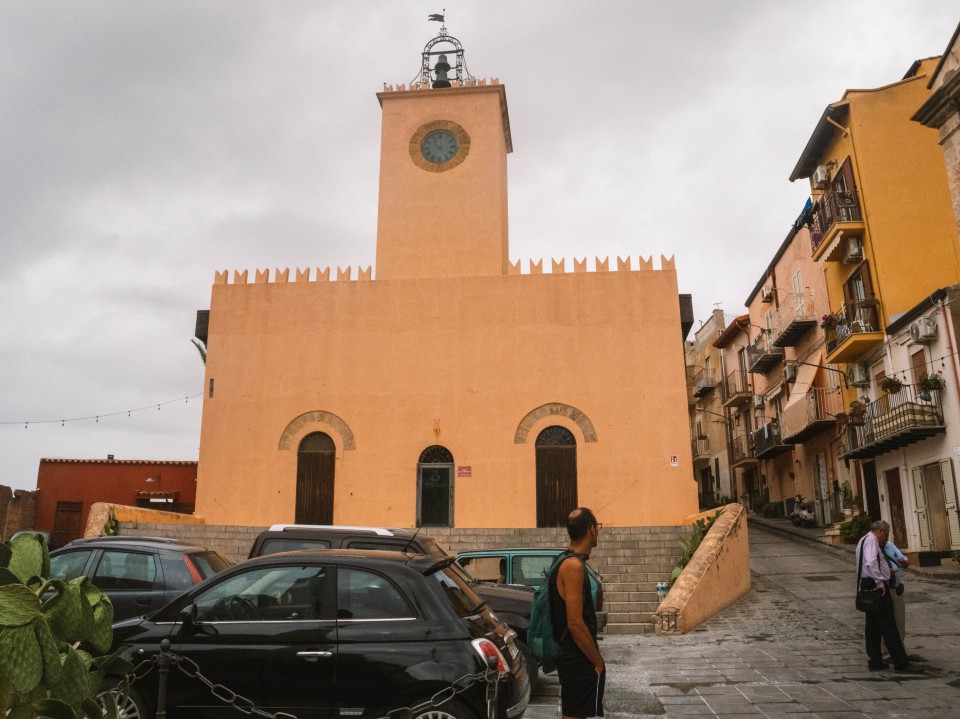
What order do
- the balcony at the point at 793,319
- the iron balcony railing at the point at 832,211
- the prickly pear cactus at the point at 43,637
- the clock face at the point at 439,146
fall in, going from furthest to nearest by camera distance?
1. the balcony at the point at 793,319
2. the clock face at the point at 439,146
3. the iron balcony railing at the point at 832,211
4. the prickly pear cactus at the point at 43,637

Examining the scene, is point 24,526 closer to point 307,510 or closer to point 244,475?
point 244,475

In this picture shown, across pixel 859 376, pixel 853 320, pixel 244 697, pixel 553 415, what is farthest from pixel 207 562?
pixel 859 376

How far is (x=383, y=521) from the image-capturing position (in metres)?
20.5

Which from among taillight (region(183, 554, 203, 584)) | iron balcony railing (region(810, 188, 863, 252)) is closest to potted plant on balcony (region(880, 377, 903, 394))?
iron balcony railing (region(810, 188, 863, 252))

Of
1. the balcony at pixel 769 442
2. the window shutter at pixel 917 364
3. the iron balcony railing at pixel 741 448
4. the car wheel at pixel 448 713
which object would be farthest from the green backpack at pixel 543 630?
the iron balcony railing at pixel 741 448

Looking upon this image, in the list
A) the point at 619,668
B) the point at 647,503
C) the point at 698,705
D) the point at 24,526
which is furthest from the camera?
the point at 24,526

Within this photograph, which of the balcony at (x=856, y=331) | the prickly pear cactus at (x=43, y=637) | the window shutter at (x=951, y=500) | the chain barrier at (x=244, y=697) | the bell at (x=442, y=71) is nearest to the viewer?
the prickly pear cactus at (x=43, y=637)

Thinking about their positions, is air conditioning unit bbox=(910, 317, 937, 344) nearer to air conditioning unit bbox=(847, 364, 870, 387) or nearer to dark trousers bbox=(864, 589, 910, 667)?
air conditioning unit bbox=(847, 364, 870, 387)

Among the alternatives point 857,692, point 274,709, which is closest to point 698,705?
point 857,692

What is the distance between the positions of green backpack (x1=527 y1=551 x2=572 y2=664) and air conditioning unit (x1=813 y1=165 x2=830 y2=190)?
22664 mm

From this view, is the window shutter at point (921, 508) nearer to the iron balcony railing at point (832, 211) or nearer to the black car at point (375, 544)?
the iron balcony railing at point (832, 211)

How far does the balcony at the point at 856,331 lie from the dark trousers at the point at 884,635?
1377 centimetres

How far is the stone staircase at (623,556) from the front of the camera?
13203mm

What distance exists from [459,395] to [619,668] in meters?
12.2
